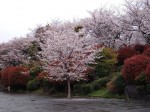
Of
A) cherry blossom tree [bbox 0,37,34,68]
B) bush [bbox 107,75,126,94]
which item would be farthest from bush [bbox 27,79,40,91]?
cherry blossom tree [bbox 0,37,34,68]

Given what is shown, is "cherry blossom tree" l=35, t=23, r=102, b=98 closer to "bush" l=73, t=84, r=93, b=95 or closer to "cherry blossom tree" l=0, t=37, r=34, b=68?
"bush" l=73, t=84, r=93, b=95

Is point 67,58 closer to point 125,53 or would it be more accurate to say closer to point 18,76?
point 125,53

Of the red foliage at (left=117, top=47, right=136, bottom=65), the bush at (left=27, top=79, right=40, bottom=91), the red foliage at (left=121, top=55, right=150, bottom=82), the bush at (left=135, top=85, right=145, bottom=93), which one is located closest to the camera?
the bush at (left=135, top=85, right=145, bottom=93)

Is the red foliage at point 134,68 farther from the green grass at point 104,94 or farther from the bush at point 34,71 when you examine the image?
the bush at point 34,71

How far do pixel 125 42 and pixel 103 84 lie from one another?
44.6 feet

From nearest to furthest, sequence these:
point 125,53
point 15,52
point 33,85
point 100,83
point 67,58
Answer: point 67,58
point 100,83
point 125,53
point 33,85
point 15,52

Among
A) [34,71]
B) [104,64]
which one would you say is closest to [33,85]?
[34,71]

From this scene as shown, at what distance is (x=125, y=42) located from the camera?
49.1 metres

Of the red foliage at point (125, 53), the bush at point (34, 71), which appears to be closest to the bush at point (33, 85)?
the bush at point (34, 71)

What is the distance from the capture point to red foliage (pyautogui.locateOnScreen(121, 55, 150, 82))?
103ft

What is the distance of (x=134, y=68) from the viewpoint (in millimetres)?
31453

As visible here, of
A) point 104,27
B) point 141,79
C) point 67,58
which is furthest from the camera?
point 104,27

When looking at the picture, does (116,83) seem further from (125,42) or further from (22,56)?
(22,56)

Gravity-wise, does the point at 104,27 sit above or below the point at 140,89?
above
